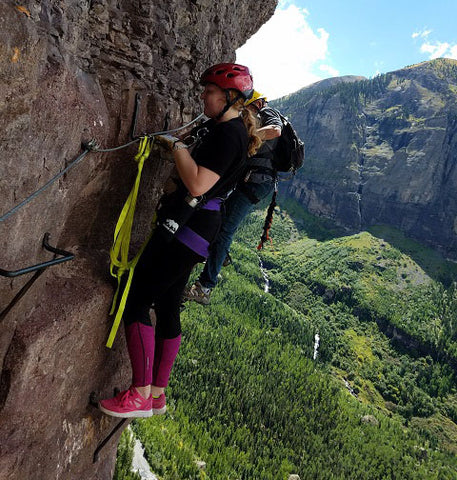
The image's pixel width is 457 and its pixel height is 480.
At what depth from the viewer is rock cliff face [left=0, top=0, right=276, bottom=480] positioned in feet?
10.7

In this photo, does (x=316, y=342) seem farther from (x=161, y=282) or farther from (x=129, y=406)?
(x=161, y=282)

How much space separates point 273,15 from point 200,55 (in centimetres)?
529

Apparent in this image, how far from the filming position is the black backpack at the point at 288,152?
5.61 metres

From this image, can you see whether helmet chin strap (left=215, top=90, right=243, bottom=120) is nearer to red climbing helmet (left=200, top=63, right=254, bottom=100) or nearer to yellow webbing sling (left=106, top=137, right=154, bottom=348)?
red climbing helmet (left=200, top=63, right=254, bottom=100)

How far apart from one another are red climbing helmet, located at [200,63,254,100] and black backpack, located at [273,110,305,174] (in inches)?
62.8

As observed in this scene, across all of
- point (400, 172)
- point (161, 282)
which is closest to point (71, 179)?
point (161, 282)

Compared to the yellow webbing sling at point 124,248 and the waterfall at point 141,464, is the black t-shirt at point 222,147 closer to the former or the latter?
the yellow webbing sling at point 124,248

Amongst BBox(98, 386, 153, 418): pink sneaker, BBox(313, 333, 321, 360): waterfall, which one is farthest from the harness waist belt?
BBox(313, 333, 321, 360): waterfall

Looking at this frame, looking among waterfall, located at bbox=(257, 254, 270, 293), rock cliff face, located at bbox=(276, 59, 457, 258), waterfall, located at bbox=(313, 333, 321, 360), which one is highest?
rock cliff face, located at bbox=(276, 59, 457, 258)

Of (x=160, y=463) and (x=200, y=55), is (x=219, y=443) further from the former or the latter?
(x=200, y=55)

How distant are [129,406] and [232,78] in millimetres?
3787

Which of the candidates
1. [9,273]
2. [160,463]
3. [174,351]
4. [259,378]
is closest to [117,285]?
[174,351]

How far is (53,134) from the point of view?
11.6ft

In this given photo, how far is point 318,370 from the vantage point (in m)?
88.6
